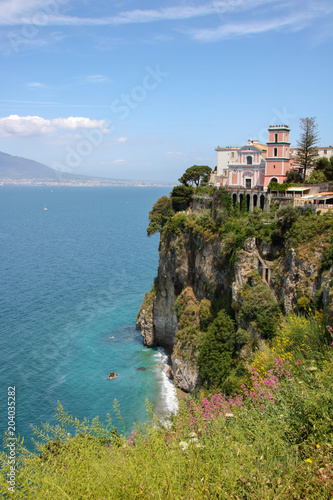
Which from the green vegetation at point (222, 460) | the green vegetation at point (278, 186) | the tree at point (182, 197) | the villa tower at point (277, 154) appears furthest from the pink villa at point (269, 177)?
the green vegetation at point (222, 460)

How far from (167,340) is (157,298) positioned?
15.9 ft

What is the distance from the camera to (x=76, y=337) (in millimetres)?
48344

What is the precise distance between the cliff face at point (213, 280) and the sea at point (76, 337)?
110 inches

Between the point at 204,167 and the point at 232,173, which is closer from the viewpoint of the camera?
the point at 232,173

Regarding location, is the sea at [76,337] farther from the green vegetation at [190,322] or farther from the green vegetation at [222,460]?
the green vegetation at [222,460]

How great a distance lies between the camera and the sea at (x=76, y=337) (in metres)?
35.5

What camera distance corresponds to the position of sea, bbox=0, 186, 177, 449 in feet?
116

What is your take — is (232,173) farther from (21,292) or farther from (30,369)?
(21,292)

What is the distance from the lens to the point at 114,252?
92.4 metres

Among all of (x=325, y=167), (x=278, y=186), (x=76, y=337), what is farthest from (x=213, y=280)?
(x=76, y=337)

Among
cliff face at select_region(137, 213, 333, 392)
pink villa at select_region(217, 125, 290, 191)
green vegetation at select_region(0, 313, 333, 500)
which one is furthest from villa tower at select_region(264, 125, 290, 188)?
green vegetation at select_region(0, 313, 333, 500)

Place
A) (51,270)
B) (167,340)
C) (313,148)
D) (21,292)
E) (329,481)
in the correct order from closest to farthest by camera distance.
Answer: (329,481) < (313,148) < (167,340) < (21,292) < (51,270)

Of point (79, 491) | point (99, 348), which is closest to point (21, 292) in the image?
point (99, 348)

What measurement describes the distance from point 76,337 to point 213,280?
18.4 meters
